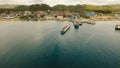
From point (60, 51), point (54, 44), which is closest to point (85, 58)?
point (60, 51)

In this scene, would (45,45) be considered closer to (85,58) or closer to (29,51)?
(29,51)

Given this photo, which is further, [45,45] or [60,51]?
[45,45]

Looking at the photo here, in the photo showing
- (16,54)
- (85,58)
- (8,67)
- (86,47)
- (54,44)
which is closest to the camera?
(8,67)

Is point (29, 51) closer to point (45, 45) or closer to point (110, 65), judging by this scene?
point (45, 45)

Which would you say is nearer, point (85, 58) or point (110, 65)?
point (110, 65)

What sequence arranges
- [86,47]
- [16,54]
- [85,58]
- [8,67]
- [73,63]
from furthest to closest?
[86,47] < [16,54] < [85,58] < [73,63] < [8,67]

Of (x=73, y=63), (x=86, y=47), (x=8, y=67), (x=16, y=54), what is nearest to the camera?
(x=8, y=67)

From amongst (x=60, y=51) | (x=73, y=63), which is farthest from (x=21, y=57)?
(x=73, y=63)

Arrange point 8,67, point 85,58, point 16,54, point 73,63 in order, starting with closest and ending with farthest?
point 8,67 < point 73,63 < point 85,58 < point 16,54
